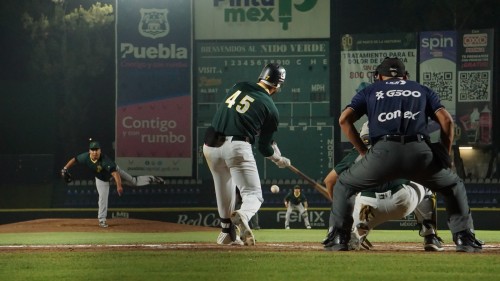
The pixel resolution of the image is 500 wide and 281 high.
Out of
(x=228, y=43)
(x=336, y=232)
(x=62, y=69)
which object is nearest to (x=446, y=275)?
(x=336, y=232)

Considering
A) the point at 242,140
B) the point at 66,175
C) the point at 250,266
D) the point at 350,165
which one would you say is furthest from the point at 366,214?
the point at 66,175

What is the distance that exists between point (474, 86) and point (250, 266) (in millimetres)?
13529

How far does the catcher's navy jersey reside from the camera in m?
8.45

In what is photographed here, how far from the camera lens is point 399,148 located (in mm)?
8367

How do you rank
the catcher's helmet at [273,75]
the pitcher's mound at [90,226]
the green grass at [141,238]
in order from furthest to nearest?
the pitcher's mound at [90,226] → the green grass at [141,238] → the catcher's helmet at [273,75]

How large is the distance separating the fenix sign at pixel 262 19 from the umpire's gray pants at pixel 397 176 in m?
12.2

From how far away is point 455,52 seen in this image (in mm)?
20375

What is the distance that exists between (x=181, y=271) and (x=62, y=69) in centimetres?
2575

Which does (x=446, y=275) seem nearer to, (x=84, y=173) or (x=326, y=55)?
(x=326, y=55)

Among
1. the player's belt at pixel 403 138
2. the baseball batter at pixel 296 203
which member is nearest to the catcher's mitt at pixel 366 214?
the player's belt at pixel 403 138

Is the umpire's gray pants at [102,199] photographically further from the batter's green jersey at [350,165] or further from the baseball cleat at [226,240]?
the batter's green jersey at [350,165]

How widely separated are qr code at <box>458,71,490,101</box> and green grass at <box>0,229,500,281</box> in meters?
11.8

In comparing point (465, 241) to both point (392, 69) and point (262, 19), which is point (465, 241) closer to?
point (392, 69)

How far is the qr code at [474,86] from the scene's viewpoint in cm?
2038
